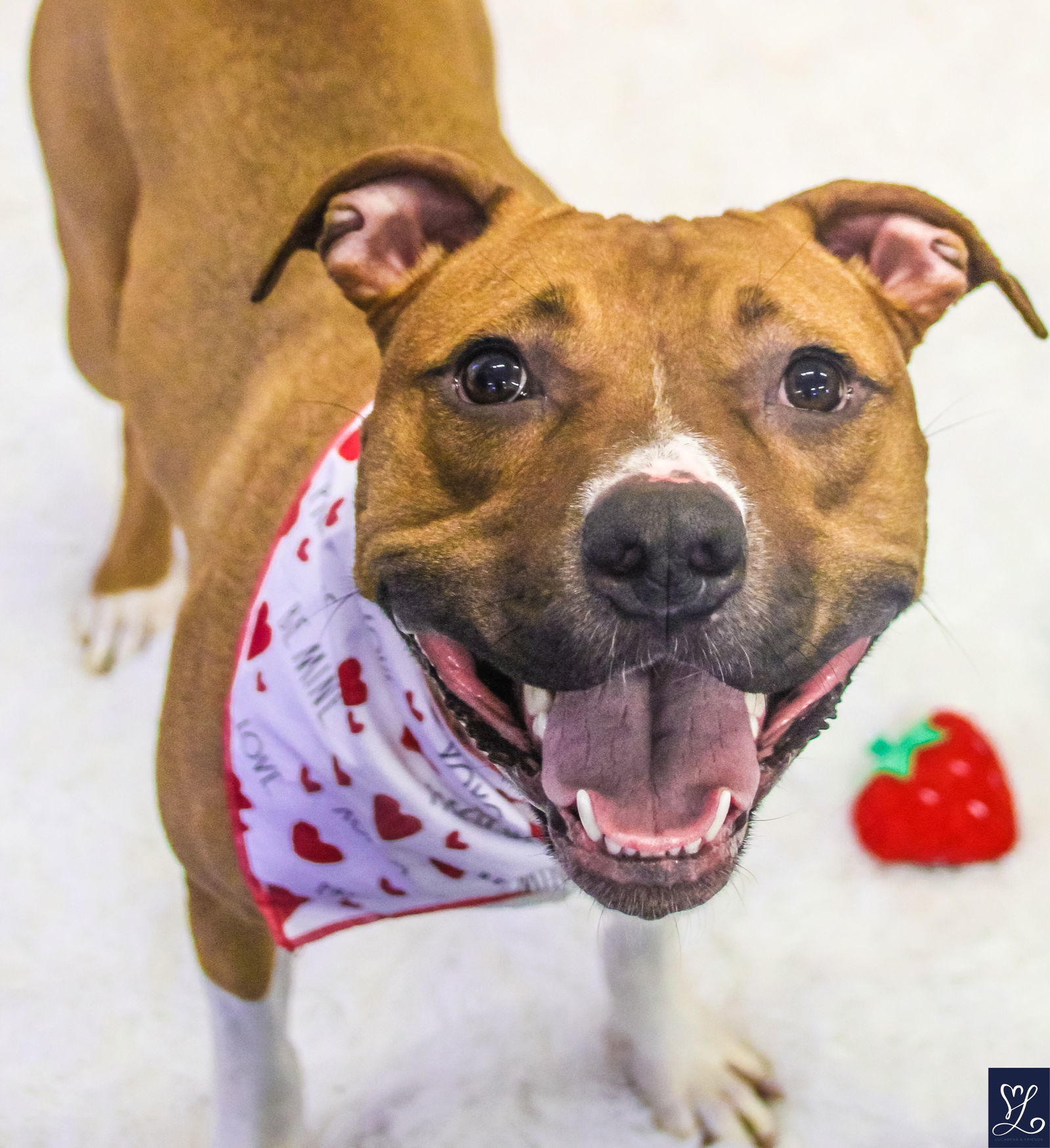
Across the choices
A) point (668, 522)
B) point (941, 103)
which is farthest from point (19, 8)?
point (668, 522)

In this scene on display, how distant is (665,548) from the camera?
1319 millimetres

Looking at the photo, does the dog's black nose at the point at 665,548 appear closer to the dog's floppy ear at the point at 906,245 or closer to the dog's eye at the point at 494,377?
the dog's eye at the point at 494,377

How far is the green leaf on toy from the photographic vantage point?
2893 mm

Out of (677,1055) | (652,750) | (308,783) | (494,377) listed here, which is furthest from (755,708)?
(677,1055)

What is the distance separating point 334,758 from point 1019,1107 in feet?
5.18

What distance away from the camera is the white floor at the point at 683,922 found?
8.54 feet

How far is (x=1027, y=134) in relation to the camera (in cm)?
403

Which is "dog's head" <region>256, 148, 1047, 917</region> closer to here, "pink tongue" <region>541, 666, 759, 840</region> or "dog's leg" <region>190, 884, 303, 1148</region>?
"pink tongue" <region>541, 666, 759, 840</region>

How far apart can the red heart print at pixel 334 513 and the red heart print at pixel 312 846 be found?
0.48 metres

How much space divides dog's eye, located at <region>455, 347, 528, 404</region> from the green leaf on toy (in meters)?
1.71

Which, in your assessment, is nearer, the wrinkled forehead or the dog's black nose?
the dog's black nose

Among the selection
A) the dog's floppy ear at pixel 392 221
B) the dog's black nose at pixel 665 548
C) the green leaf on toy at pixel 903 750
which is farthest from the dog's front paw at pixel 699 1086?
the dog's floppy ear at pixel 392 221

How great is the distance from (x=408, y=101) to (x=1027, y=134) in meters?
2.52

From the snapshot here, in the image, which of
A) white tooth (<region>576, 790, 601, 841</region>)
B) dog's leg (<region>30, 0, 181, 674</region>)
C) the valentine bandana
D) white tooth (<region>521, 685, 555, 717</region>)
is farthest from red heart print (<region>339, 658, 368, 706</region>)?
dog's leg (<region>30, 0, 181, 674</region>)
